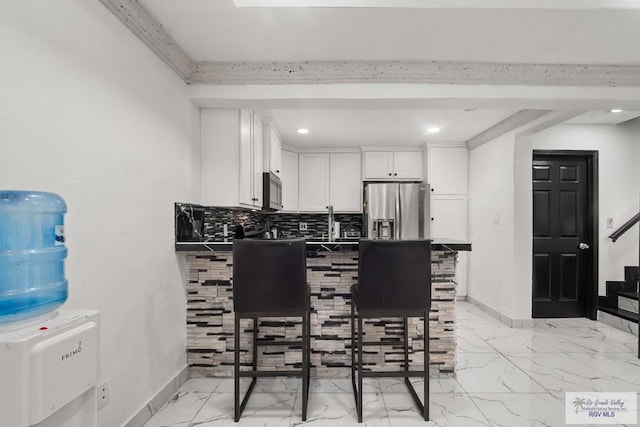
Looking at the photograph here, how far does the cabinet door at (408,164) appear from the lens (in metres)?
4.64

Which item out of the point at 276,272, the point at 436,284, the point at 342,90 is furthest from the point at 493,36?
the point at 276,272

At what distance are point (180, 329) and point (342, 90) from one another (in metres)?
2.07

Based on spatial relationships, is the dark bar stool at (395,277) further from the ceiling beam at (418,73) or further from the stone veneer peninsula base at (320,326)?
the ceiling beam at (418,73)

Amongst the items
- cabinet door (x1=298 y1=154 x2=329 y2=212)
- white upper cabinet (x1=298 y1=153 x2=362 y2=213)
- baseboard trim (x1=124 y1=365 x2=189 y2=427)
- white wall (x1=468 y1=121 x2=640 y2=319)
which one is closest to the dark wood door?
white wall (x1=468 y1=121 x2=640 y2=319)

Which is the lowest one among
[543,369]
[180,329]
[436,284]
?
[543,369]

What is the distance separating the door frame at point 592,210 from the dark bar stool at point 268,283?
3.40 meters

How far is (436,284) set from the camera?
7.38 ft

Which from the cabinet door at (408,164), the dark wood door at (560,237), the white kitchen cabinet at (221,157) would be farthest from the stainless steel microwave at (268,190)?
the dark wood door at (560,237)

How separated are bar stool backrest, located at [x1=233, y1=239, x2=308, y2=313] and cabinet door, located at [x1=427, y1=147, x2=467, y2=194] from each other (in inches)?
130

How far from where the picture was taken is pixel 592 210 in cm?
361

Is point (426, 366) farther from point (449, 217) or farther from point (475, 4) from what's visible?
point (449, 217)

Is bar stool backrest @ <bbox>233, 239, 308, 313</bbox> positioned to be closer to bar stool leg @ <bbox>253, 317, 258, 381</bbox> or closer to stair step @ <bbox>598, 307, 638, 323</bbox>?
bar stool leg @ <bbox>253, 317, 258, 381</bbox>

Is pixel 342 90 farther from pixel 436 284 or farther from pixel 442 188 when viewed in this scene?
pixel 442 188

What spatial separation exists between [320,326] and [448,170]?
323 cm
